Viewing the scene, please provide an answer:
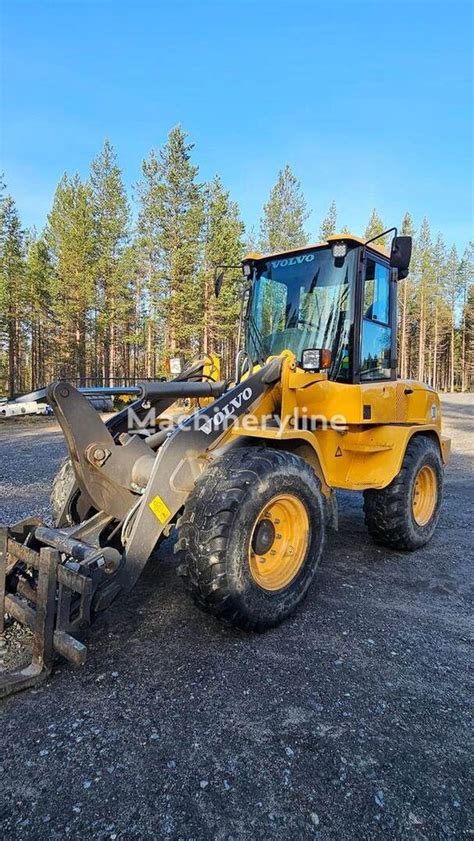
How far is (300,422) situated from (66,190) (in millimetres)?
31064

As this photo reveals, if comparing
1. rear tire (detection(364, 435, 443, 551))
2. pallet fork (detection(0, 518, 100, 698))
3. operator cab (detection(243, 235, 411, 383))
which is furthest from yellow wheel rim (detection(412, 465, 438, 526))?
pallet fork (detection(0, 518, 100, 698))

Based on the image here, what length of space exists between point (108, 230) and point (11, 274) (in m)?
6.69

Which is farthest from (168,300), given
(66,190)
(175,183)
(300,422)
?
(300,422)

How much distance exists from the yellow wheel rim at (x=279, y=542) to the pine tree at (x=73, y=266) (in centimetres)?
2863

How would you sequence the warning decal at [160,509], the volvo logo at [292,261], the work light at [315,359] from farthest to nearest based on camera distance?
1. the volvo logo at [292,261]
2. the work light at [315,359]
3. the warning decal at [160,509]

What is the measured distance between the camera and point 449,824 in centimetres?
193

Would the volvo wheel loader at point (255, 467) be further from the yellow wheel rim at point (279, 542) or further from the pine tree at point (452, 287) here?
the pine tree at point (452, 287)

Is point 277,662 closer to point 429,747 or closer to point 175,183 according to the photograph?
point 429,747

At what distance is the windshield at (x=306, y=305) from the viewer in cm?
457

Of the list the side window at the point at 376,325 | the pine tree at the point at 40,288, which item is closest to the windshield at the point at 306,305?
the side window at the point at 376,325

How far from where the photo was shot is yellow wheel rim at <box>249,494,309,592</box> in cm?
344

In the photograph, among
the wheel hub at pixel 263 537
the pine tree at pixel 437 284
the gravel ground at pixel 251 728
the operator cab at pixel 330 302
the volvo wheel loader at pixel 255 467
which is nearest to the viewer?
the gravel ground at pixel 251 728

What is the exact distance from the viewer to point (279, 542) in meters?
3.64

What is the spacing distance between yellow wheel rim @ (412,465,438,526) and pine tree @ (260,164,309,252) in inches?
1299
